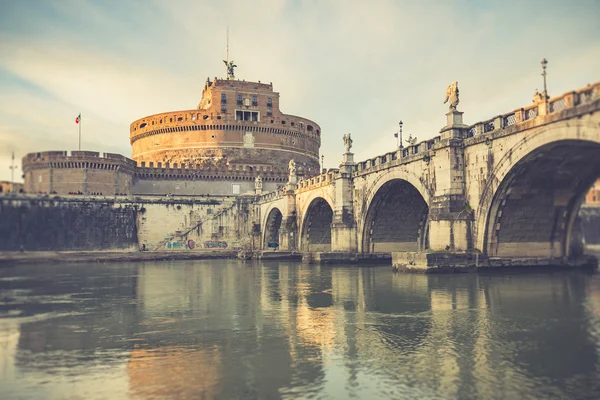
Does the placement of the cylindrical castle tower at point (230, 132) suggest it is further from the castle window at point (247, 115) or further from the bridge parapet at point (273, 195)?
the bridge parapet at point (273, 195)

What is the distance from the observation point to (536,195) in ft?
89.0

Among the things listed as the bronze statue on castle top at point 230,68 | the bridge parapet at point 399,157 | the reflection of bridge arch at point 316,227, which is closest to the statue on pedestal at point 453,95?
the bridge parapet at point 399,157

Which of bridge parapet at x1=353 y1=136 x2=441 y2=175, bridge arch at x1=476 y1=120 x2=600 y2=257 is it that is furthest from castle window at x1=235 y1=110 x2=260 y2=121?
bridge arch at x1=476 y1=120 x2=600 y2=257

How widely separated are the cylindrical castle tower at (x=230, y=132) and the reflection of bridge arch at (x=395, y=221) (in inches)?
1738

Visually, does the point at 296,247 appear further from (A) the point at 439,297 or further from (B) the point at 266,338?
(B) the point at 266,338

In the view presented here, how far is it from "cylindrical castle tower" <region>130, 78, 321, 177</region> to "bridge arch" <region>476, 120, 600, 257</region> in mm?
58437

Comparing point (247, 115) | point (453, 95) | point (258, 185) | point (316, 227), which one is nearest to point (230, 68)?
point (247, 115)

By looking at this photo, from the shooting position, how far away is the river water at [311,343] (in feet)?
30.8

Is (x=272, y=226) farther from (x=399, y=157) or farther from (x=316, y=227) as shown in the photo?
(x=399, y=157)

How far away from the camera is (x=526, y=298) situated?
64.0 ft

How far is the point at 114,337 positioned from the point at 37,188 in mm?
62686

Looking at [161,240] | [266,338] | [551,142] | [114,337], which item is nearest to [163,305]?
[114,337]

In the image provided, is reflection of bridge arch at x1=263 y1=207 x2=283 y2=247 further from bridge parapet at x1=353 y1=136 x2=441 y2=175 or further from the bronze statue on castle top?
the bronze statue on castle top

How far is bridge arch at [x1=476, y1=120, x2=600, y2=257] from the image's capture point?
23.9 metres
